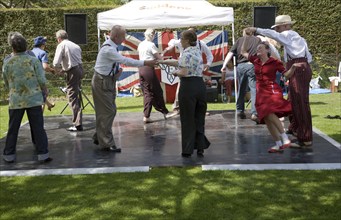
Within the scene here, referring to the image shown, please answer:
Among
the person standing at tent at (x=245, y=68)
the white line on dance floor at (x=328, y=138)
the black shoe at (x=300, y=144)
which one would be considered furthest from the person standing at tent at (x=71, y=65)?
the white line on dance floor at (x=328, y=138)

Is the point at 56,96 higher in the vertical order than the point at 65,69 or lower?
lower

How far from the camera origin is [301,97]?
7.23 meters

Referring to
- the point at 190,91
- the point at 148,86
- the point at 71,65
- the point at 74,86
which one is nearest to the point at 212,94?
the point at 148,86

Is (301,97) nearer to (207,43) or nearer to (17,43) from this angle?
(17,43)

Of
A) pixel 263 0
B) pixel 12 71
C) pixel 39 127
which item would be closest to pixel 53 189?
pixel 39 127

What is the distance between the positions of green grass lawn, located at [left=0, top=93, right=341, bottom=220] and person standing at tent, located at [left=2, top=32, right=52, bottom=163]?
904mm

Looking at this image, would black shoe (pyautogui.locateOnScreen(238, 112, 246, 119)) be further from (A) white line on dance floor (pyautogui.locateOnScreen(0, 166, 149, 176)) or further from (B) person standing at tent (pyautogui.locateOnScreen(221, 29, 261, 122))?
(A) white line on dance floor (pyautogui.locateOnScreen(0, 166, 149, 176))

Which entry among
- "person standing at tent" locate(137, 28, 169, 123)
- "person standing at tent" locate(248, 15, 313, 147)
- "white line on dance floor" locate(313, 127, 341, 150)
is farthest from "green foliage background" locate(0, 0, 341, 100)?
"person standing at tent" locate(248, 15, 313, 147)

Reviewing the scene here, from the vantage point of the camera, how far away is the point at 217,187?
5414 millimetres

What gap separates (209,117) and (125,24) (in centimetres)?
349

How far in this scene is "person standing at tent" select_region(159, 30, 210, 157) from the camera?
6.57 meters

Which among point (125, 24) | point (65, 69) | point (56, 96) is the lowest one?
point (56, 96)

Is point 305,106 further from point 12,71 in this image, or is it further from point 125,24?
point 125,24

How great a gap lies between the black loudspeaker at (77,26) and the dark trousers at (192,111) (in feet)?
35.0
